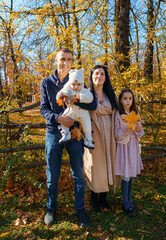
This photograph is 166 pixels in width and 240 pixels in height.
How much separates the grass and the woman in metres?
0.48

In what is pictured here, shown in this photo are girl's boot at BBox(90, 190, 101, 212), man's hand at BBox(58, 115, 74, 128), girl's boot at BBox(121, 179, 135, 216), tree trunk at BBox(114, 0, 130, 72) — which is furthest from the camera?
tree trunk at BBox(114, 0, 130, 72)

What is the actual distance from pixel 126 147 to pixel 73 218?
50.4 inches

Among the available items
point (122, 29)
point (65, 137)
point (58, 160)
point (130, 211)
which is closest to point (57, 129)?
point (65, 137)

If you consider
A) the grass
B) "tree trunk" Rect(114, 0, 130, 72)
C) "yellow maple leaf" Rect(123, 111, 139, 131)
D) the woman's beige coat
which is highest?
"tree trunk" Rect(114, 0, 130, 72)

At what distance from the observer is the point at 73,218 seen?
2549 mm

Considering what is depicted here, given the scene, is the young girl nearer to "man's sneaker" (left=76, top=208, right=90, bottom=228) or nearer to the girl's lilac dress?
the girl's lilac dress

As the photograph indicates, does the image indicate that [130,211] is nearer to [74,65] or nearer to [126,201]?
[126,201]

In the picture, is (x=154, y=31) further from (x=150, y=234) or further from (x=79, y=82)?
(x=150, y=234)

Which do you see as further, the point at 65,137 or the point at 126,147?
the point at 126,147

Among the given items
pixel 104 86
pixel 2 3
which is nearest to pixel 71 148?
pixel 104 86

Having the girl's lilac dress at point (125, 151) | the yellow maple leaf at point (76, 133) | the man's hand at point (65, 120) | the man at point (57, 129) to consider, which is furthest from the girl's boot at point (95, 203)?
the man's hand at point (65, 120)

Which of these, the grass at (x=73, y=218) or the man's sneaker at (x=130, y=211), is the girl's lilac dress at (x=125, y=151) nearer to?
the man's sneaker at (x=130, y=211)

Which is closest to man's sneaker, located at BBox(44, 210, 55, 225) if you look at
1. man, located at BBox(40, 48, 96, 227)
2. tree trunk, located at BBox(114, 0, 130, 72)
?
man, located at BBox(40, 48, 96, 227)

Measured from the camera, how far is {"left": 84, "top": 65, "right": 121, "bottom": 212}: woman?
248cm
